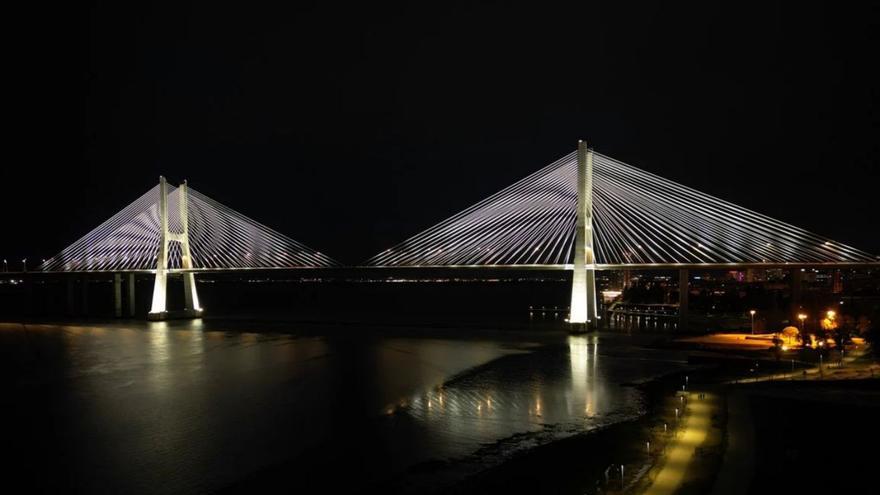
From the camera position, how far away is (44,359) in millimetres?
21344

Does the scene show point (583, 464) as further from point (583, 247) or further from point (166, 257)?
point (166, 257)

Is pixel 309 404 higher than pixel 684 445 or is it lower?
lower

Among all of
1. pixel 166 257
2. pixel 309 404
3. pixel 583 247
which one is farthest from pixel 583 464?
pixel 166 257

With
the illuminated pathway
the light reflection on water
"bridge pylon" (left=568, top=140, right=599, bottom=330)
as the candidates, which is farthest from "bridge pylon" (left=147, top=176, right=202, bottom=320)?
the illuminated pathway

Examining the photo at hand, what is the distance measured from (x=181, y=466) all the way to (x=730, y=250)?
20652 mm

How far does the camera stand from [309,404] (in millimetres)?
13406

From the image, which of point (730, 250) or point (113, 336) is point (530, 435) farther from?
point (113, 336)

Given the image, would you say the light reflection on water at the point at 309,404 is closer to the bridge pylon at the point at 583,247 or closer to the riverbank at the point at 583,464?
the riverbank at the point at 583,464

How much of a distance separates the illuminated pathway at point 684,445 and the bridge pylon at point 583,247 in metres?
13.5

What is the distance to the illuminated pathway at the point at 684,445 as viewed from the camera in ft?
23.3

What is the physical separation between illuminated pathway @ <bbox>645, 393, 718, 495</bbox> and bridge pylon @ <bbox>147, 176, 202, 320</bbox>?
3110 centimetres

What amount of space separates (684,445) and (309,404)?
24.6 feet

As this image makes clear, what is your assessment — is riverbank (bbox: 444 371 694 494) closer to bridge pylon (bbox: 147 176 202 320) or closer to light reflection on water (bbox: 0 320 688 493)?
light reflection on water (bbox: 0 320 688 493)

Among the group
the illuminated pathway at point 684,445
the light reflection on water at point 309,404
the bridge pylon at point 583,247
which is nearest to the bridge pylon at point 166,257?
the light reflection on water at point 309,404
